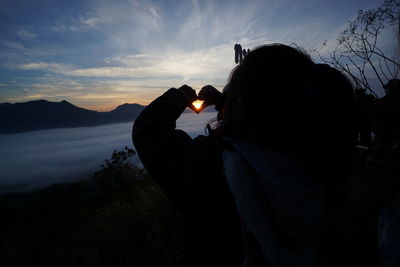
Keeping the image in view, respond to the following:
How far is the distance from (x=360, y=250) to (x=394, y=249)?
4224 mm

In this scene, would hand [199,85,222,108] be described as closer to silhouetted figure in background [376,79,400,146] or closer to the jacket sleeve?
the jacket sleeve

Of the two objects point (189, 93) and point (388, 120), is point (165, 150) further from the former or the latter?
point (388, 120)

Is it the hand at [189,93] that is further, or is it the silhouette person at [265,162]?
the hand at [189,93]

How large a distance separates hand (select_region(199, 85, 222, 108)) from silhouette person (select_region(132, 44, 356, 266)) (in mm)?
338

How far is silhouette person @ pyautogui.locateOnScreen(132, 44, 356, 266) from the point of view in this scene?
0.74 meters

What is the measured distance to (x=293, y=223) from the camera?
76 cm

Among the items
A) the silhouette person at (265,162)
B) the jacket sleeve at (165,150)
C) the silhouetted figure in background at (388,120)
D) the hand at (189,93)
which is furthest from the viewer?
the silhouetted figure in background at (388,120)

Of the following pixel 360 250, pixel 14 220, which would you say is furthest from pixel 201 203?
pixel 14 220

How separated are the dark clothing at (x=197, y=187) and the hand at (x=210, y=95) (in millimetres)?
391

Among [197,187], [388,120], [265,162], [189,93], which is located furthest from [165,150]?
[388,120]

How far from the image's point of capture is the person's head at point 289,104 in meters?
0.75

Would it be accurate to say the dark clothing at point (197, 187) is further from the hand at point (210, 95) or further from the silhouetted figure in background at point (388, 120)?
the silhouetted figure in background at point (388, 120)

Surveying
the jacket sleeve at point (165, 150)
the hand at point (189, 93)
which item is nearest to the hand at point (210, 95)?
the hand at point (189, 93)

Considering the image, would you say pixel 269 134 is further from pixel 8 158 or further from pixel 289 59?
pixel 8 158
